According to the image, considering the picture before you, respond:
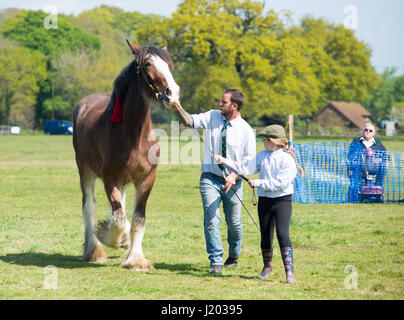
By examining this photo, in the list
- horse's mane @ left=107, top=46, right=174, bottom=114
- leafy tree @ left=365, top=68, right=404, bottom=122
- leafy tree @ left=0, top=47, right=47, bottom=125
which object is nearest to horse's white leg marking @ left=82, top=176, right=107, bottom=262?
horse's mane @ left=107, top=46, right=174, bottom=114

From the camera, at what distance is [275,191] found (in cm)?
634

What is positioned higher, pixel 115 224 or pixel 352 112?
pixel 352 112

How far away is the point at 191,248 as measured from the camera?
28.1 ft

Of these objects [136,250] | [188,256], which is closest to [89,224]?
[136,250]

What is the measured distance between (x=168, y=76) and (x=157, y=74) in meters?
0.15

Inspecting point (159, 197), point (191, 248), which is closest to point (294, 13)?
point (159, 197)

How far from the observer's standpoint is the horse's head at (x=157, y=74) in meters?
6.29

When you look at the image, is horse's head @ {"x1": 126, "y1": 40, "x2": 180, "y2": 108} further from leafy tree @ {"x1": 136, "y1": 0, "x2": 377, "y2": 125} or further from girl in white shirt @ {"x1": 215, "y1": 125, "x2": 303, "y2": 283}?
leafy tree @ {"x1": 136, "y1": 0, "x2": 377, "y2": 125}

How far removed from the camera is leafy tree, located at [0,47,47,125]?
73.8 meters

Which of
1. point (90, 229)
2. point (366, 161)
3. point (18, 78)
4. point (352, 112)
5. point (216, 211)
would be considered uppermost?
point (18, 78)

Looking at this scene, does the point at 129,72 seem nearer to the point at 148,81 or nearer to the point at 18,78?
the point at 148,81

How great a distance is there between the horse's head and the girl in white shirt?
3.43ft
